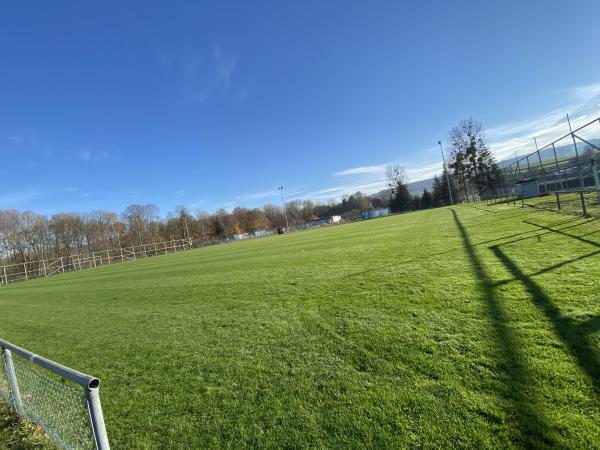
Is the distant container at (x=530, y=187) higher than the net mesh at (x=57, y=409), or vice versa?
the distant container at (x=530, y=187)

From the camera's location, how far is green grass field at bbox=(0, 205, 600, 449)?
2475mm

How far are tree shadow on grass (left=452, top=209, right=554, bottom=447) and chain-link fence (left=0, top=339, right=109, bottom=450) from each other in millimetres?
2849

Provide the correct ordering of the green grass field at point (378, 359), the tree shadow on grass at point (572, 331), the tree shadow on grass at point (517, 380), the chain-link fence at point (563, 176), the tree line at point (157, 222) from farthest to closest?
the tree line at point (157, 222)
the chain-link fence at point (563, 176)
the tree shadow on grass at point (572, 331)
the green grass field at point (378, 359)
the tree shadow on grass at point (517, 380)

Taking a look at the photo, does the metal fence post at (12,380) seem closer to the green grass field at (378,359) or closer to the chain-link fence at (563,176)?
the green grass field at (378,359)

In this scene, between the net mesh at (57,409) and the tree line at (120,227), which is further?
the tree line at (120,227)

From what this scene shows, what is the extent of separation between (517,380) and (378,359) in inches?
49.9

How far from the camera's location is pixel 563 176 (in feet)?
50.3

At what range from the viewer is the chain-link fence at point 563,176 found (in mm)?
10627

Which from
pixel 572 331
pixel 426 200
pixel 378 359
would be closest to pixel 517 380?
pixel 572 331

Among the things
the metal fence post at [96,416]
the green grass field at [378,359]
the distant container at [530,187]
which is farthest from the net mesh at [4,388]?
the distant container at [530,187]

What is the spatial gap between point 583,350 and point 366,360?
1.95 m

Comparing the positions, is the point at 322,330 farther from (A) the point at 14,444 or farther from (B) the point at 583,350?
(A) the point at 14,444

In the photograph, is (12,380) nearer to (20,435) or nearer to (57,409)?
(20,435)

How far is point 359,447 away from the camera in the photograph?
236 centimetres
